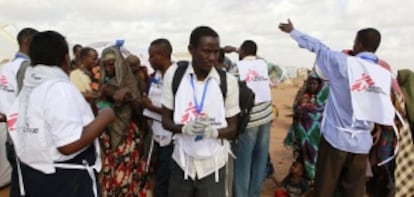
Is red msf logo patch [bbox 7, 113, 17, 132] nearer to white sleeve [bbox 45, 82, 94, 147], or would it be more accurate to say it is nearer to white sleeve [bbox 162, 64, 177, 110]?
white sleeve [bbox 45, 82, 94, 147]

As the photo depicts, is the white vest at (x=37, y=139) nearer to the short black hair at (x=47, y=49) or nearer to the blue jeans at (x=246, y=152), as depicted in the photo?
the short black hair at (x=47, y=49)

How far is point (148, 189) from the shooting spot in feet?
13.4

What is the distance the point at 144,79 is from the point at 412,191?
9.68 ft

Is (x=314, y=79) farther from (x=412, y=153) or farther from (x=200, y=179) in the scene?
(x=200, y=179)

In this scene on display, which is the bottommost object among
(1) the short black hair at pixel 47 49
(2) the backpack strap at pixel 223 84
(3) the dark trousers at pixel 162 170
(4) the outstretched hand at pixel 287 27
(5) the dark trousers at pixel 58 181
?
(3) the dark trousers at pixel 162 170

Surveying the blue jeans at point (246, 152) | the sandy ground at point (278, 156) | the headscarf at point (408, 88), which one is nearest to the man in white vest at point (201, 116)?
the blue jeans at point (246, 152)

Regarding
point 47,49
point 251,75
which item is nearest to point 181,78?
point 47,49

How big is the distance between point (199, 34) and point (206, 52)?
0.40ft

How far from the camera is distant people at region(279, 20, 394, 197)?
3.31 meters

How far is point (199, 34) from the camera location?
265cm

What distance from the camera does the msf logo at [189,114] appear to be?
8.51 ft

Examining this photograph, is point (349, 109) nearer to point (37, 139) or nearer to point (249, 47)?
point (249, 47)

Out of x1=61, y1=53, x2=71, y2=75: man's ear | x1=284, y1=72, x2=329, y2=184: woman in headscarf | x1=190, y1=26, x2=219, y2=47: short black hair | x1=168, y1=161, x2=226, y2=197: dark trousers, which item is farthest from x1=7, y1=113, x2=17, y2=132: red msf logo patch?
x1=284, y1=72, x2=329, y2=184: woman in headscarf

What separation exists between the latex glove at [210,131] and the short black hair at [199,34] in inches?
20.9
